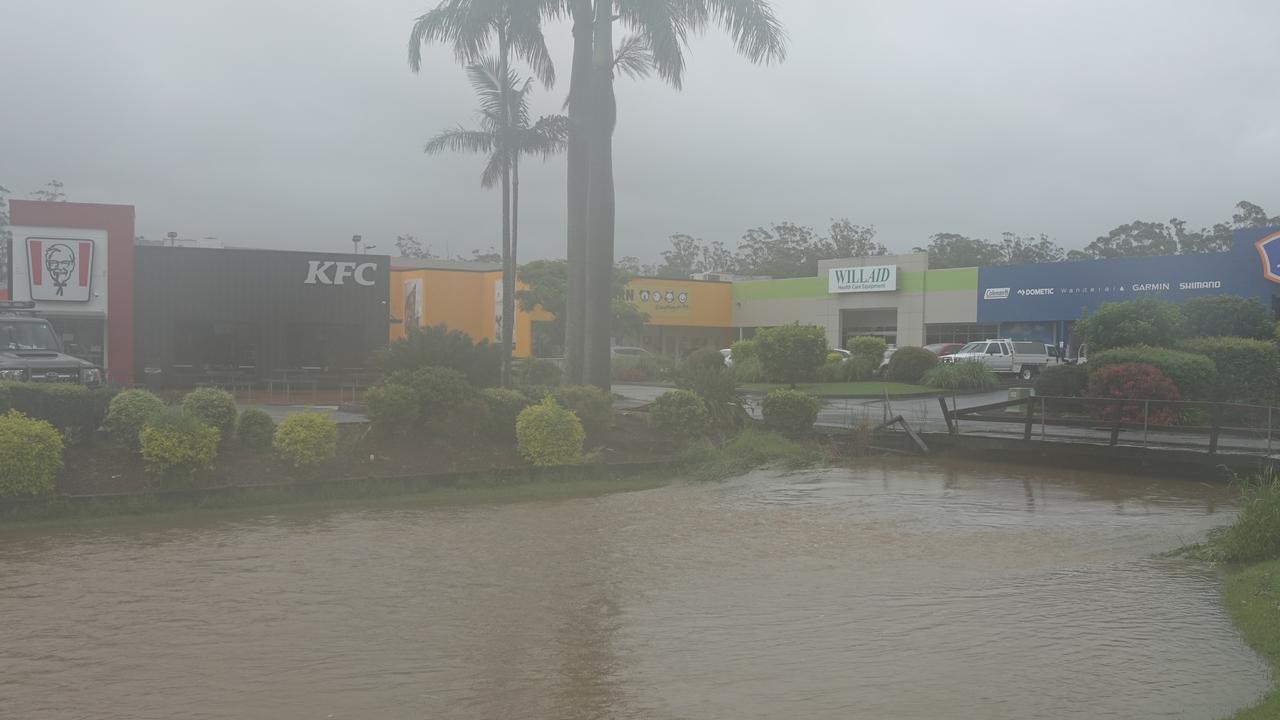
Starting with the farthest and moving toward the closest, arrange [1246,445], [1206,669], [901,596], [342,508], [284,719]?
[1246,445]
[342,508]
[901,596]
[1206,669]
[284,719]

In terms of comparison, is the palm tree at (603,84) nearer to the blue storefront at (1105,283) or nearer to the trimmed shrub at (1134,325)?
the trimmed shrub at (1134,325)

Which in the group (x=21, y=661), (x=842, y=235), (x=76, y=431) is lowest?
(x=21, y=661)

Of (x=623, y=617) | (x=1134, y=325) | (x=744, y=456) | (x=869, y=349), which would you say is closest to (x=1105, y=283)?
(x=869, y=349)

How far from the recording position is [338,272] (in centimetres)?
3362

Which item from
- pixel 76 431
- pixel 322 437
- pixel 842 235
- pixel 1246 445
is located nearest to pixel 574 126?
pixel 322 437

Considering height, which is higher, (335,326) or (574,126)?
(574,126)

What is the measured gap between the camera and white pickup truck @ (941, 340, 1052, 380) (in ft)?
143

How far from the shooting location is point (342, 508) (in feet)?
48.8

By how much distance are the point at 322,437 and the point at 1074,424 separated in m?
14.5

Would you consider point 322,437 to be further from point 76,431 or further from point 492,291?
point 492,291

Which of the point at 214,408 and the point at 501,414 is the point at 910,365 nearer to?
the point at 501,414

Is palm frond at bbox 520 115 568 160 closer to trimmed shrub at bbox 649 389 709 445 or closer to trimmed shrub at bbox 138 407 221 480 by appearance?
trimmed shrub at bbox 649 389 709 445

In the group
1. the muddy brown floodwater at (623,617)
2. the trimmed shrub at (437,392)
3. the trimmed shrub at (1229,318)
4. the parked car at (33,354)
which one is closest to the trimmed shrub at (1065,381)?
the trimmed shrub at (1229,318)

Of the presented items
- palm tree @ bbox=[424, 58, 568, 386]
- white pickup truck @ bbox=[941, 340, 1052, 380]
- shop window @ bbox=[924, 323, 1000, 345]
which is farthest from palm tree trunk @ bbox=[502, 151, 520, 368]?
shop window @ bbox=[924, 323, 1000, 345]
